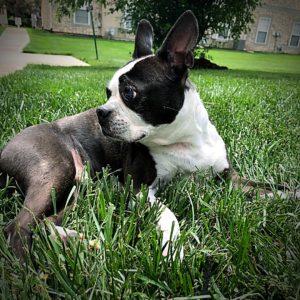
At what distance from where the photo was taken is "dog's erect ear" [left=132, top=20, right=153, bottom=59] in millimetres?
1607

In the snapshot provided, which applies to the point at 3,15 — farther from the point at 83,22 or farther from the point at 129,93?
the point at 83,22

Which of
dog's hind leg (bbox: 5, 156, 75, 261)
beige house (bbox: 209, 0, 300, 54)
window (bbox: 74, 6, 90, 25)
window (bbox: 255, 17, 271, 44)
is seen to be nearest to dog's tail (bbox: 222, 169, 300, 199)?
dog's hind leg (bbox: 5, 156, 75, 261)

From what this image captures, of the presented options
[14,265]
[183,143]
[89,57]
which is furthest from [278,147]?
[89,57]

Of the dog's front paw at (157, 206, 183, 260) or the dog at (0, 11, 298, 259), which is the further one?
the dog at (0, 11, 298, 259)

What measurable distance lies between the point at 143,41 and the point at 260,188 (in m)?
0.83

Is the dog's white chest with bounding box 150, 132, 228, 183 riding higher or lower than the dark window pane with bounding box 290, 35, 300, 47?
lower

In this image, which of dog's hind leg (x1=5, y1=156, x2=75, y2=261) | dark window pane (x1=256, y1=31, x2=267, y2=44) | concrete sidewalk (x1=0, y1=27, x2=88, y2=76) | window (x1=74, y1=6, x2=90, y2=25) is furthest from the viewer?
window (x1=74, y1=6, x2=90, y2=25)

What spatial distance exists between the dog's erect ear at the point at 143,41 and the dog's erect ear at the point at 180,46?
18 centimetres

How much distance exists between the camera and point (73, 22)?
3898mm

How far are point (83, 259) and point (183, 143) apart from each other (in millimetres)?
739

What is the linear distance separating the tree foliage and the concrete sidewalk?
1.50 ft

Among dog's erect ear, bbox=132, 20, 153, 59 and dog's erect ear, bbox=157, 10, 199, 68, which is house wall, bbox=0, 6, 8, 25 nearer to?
dog's erect ear, bbox=132, 20, 153, 59

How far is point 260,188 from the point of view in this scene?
1389 mm

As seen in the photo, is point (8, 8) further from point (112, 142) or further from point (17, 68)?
point (17, 68)
